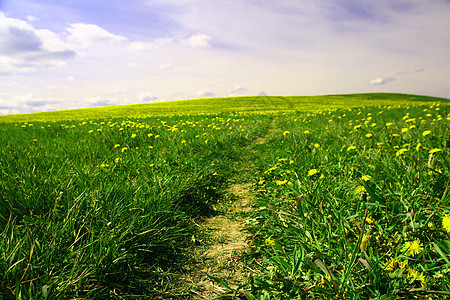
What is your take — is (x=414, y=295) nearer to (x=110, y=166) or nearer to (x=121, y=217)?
(x=121, y=217)

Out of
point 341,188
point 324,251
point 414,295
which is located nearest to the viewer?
point 414,295

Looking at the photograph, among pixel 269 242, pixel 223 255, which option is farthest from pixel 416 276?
pixel 223 255

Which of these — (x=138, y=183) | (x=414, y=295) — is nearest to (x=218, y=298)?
(x=414, y=295)

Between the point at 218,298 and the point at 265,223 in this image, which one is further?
the point at 265,223

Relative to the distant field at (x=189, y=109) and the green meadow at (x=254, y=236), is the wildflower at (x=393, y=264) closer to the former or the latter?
the green meadow at (x=254, y=236)

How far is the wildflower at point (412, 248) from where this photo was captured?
4.89ft

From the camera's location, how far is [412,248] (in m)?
1.50

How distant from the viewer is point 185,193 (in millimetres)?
2986

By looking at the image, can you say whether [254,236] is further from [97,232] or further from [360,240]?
[97,232]

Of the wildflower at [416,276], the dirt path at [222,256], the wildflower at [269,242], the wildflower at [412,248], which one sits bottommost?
the dirt path at [222,256]

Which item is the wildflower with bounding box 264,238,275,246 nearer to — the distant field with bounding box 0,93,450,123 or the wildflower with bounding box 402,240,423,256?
the wildflower with bounding box 402,240,423,256

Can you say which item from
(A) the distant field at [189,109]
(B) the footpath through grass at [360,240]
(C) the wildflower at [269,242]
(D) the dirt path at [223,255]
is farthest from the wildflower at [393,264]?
(A) the distant field at [189,109]

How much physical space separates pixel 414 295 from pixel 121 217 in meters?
2.10

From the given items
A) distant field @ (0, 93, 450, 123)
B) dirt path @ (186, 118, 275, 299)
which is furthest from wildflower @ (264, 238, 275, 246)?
distant field @ (0, 93, 450, 123)
